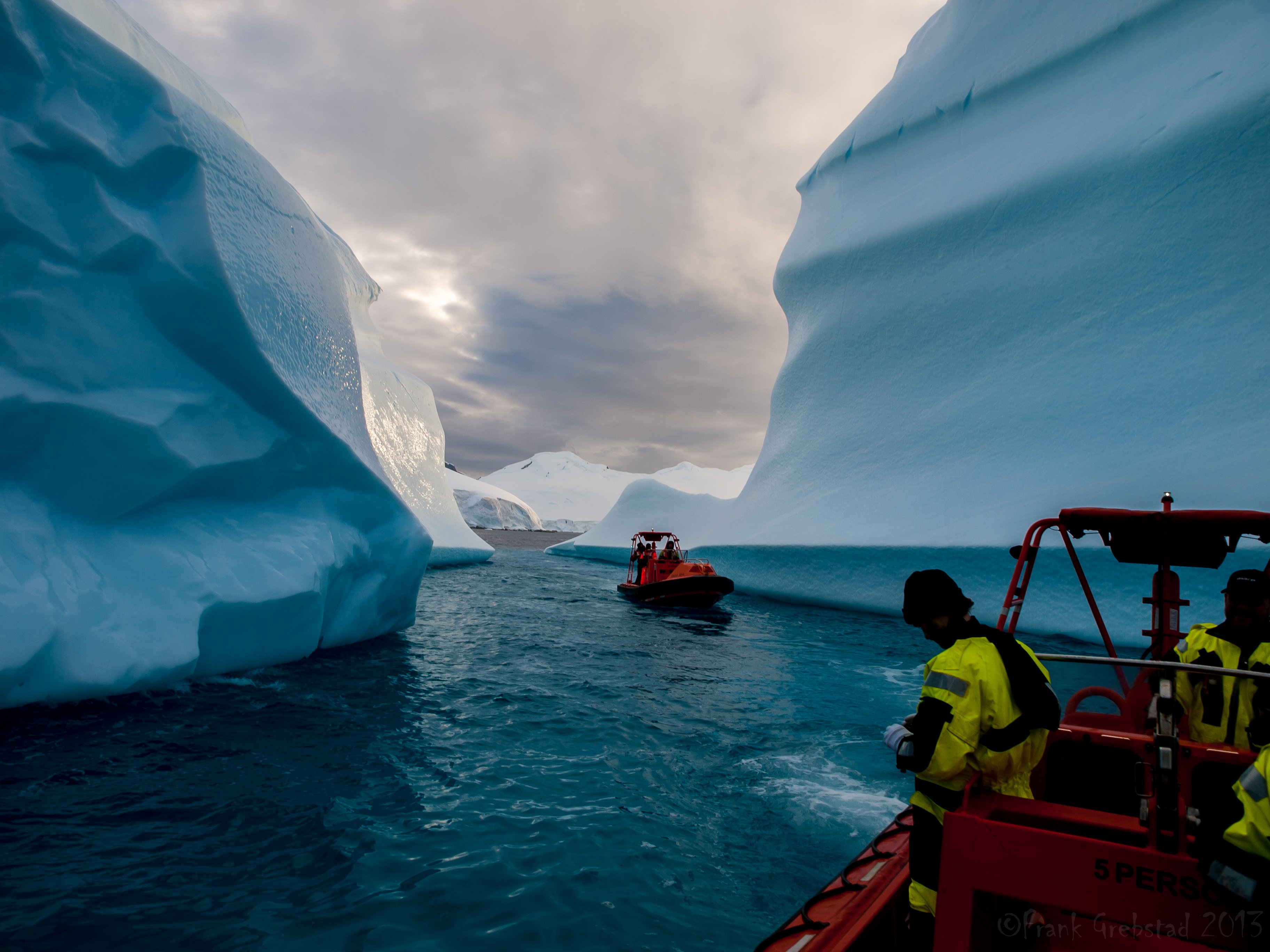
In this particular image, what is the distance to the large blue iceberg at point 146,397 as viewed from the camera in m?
5.04

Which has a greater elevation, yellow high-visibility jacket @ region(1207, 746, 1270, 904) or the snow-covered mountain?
the snow-covered mountain

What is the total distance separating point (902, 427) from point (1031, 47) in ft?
29.4

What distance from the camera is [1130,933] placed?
5.57ft

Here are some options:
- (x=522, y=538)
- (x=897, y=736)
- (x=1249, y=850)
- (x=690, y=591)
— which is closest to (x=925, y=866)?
(x=897, y=736)

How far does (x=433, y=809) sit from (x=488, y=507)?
7786cm

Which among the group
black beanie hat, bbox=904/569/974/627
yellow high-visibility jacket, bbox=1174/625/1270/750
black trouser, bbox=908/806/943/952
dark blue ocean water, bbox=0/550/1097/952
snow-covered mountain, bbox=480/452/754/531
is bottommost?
dark blue ocean water, bbox=0/550/1097/952

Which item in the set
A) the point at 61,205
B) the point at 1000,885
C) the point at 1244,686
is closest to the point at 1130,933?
the point at 1000,885

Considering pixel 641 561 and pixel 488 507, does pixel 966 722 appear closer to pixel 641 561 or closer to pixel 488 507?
pixel 641 561

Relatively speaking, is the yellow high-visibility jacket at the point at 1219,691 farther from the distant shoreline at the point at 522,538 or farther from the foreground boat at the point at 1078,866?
the distant shoreline at the point at 522,538

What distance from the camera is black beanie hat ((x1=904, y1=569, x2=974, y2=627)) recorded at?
6.63 feet

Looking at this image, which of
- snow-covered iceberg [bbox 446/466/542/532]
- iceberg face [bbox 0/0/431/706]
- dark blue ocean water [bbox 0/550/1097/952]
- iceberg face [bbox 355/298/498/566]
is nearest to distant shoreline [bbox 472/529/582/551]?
snow-covered iceberg [bbox 446/466/542/532]

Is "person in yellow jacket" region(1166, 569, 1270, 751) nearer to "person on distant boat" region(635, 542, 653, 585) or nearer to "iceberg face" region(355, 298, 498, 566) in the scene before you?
"person on distant boat" region(635, 542, 653, 585)

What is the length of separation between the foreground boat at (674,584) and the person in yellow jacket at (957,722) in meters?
11.8

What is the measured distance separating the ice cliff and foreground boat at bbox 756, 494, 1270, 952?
332 inches
